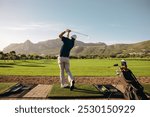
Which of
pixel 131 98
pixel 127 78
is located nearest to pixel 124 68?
pixel 127 78

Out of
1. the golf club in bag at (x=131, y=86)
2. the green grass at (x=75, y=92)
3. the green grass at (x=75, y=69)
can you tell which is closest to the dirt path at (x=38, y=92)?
the green grass at (x=75, y=92)

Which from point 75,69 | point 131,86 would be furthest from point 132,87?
point 75,69

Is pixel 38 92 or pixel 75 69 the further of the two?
pixel 75 69

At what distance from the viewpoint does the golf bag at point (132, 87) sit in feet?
24.1

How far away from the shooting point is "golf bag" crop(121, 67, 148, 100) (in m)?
7.35

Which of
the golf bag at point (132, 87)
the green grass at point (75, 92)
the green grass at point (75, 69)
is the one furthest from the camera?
the green grass at point (75, 69)

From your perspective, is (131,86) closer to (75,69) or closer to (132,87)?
(132,87)

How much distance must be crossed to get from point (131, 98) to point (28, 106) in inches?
106

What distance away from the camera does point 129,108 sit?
7.39 m

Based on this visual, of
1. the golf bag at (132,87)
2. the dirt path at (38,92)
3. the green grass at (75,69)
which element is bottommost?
the green grass at (75,69)

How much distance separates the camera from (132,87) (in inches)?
289

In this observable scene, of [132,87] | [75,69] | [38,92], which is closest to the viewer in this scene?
[132,87]

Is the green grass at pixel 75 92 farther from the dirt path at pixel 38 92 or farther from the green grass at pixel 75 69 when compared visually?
the green grass at pixel 75 69

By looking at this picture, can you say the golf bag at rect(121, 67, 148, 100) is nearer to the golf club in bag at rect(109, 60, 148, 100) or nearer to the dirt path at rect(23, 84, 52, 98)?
the golf club in bag at rect(109, 60, 148, 100)
